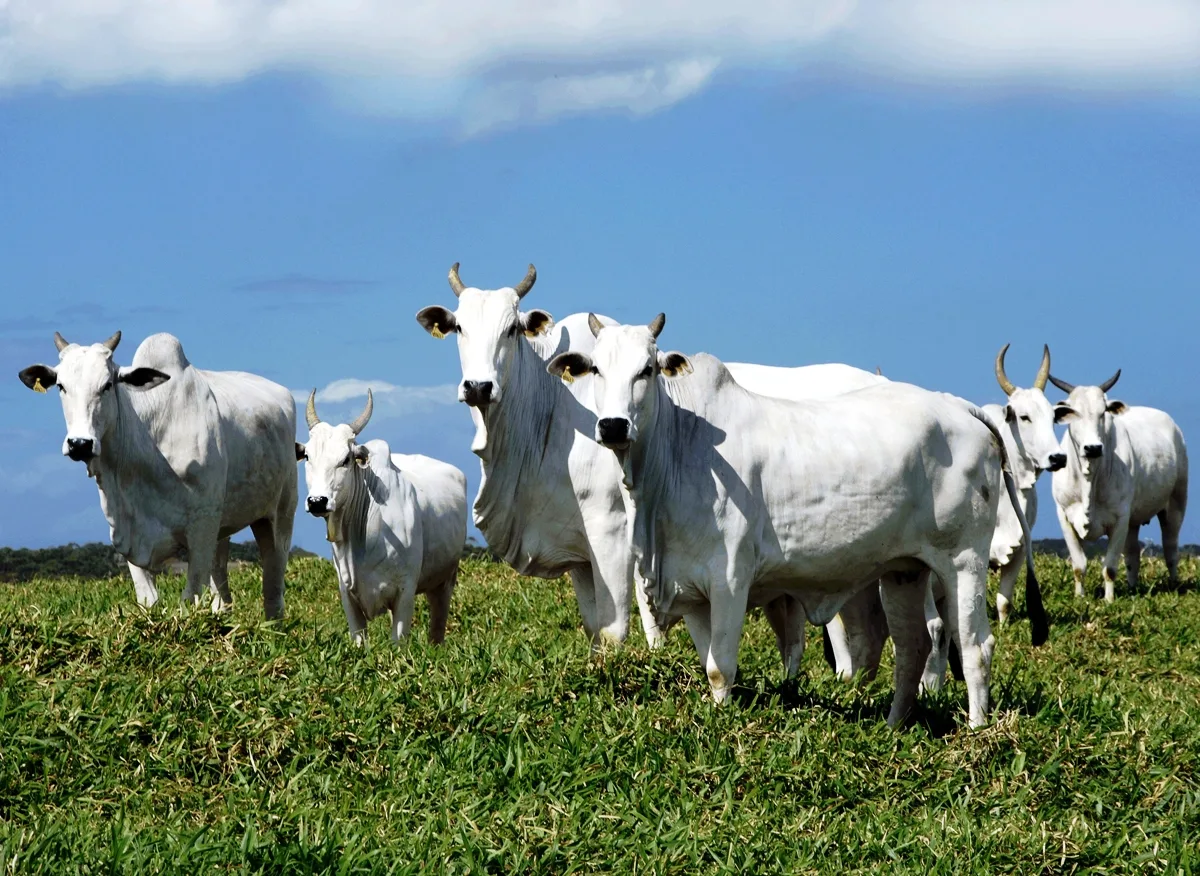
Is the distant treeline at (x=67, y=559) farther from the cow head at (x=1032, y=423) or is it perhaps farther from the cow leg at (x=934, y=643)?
the cow leg at (x=934, y=643)

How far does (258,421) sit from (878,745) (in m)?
6.02

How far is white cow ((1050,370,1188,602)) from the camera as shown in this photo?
50.8ft

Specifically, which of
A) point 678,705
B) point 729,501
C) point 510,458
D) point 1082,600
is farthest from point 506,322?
point 1082,600

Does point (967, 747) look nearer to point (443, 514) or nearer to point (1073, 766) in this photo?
point (1073, 766)

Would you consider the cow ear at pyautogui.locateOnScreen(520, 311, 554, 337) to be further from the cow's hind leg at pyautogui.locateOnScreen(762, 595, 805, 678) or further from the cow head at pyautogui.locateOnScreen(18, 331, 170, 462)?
the cow head at pyautogui.locateOnScreen(18, 331, 170, 462)

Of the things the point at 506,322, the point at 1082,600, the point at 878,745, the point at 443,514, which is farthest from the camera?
the point at 1082,600

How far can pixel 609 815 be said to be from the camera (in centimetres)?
599

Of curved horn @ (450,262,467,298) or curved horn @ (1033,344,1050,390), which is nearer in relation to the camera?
curved horn @ (450,262,467,298)

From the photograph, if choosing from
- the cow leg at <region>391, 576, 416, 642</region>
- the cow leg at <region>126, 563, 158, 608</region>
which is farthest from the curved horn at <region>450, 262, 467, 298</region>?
the cow leg at <region>126, 563, 158, 608</region>

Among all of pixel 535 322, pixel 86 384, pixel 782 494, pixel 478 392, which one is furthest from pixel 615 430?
pixel 86 384

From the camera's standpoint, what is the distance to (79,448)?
9234 millimetres

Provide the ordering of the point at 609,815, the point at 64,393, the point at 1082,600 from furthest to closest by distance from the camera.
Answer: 1. the point at 1082,600
2. the point at 64,393
3. the point at 609,815

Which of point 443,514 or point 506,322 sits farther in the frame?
point 443,514

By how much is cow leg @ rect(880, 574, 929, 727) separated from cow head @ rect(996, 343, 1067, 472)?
6.09 metres
